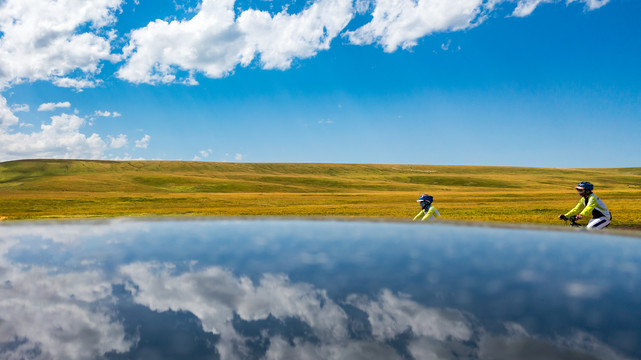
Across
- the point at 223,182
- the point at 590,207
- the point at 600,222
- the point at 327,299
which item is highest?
the point at 590,207

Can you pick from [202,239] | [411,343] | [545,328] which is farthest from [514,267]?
[202,239]

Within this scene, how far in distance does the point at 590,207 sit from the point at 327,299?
973cm

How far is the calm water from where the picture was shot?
6027 millimetres

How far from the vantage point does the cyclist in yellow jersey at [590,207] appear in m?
12.1

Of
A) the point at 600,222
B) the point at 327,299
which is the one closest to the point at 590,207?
the point at 600,222

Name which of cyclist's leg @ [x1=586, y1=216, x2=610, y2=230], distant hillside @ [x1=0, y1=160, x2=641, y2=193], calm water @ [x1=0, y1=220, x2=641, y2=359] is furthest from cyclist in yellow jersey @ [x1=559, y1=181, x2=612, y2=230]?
distant hillside @ [x1=0, y1=160, x2=641, y2=193]

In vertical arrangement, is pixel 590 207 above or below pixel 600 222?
above

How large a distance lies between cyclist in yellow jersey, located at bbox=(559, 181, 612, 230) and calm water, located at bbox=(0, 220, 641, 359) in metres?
1.00

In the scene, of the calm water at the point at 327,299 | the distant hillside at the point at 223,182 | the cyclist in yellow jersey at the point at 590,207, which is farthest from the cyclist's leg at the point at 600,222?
the distant hillside at the point at 223,182

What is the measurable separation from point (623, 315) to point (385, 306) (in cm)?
450

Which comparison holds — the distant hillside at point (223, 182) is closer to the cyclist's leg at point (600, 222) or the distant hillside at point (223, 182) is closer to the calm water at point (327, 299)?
the calm water at point (327, 299)

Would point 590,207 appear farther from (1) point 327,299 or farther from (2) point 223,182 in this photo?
(2) point 223,182

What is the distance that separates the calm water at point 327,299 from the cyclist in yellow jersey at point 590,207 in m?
1.00

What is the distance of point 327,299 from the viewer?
8.20m
